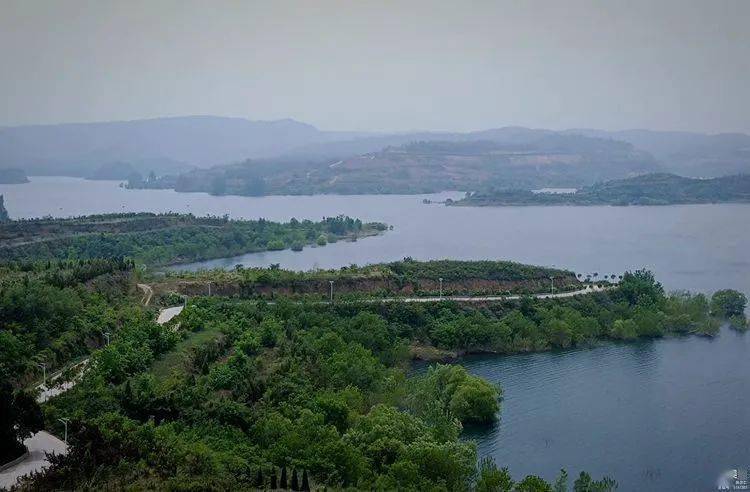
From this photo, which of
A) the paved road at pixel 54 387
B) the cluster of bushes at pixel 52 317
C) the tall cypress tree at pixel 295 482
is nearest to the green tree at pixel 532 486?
the tall cypress tree at pixel 295 482

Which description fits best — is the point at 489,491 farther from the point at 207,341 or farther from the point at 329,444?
the point at 207,341

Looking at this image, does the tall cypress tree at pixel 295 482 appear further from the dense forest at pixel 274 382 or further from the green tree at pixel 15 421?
the green tree at pixel 15 421

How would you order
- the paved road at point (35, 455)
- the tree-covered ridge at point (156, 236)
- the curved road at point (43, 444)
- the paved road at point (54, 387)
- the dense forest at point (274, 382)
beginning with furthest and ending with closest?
the tree-covered ridge at point (156, 236)
the paved road at point (54, 387)
the dense forest at point (274, 382)
the curved road at point (43, 444)
the paved road at point (35, 455)

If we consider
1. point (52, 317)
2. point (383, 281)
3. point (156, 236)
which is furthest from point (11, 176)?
point (52, 317)

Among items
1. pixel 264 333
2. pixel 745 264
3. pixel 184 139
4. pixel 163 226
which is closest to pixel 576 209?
pixel 745 264

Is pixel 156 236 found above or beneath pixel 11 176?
beneath

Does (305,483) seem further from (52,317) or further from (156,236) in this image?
(156,236)
